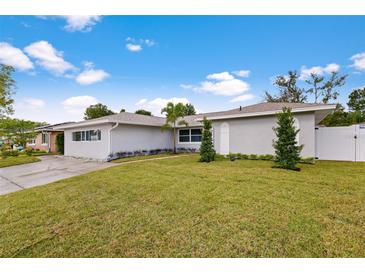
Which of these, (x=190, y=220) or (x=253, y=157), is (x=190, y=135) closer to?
(x=253, y=157)

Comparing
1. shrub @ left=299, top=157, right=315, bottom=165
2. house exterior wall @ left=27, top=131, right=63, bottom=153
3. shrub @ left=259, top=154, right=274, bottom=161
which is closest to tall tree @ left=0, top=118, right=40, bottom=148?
house exterior wall @ left=27, top=131, right=63, bottom=153

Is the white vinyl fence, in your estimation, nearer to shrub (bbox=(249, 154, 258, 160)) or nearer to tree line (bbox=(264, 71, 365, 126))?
shrub (bbox=(249, 154, 258, 160))

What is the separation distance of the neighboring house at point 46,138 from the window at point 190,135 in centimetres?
1307

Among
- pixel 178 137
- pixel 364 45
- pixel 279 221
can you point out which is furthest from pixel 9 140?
pixel 364 45

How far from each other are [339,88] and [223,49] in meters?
19.9

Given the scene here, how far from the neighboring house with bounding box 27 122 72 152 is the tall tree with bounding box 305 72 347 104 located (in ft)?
101

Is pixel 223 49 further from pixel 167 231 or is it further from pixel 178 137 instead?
pixel 167 231

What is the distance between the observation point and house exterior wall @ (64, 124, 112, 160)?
12.1 metres

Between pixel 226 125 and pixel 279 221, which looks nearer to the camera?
pixel 279 221

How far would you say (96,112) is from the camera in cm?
4075

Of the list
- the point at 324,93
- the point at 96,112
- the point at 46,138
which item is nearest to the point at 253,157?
the point at 324,93

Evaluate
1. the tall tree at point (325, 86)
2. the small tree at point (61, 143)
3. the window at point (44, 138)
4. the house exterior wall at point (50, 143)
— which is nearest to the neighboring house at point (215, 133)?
the small tree at point (61, 143)
